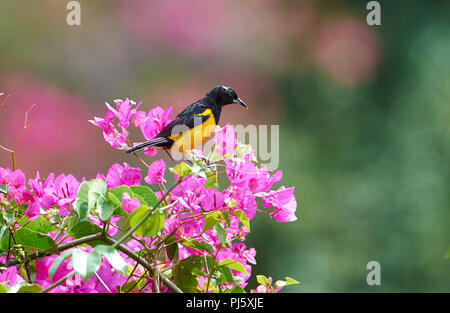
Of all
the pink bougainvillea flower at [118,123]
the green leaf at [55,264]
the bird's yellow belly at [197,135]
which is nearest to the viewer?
the green leaf at [55,264]

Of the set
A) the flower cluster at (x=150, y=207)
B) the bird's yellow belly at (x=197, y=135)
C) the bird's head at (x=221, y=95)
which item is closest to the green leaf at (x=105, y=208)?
the flower cluster at (x=150, y=207)

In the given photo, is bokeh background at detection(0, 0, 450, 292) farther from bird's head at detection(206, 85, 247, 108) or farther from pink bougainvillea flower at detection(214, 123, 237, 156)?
pink bougainvillea flower at detection(214, 123, 237, 156)

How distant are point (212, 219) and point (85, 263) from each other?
13cm

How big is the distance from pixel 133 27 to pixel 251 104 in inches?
31.3

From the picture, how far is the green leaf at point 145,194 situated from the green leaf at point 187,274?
0.06 m

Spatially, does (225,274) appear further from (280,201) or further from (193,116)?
(193,116)

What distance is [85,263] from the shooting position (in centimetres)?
30

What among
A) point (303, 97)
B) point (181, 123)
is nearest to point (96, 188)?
point (181, 123)

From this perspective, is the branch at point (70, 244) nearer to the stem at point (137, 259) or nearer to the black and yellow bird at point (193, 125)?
the stem at point (137, 259)

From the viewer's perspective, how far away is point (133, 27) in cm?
287

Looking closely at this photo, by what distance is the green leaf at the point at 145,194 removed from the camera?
1.36 ft

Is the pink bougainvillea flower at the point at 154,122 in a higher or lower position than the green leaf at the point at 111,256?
higher

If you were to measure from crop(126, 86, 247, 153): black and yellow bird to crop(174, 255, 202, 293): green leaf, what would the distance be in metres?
0.13
